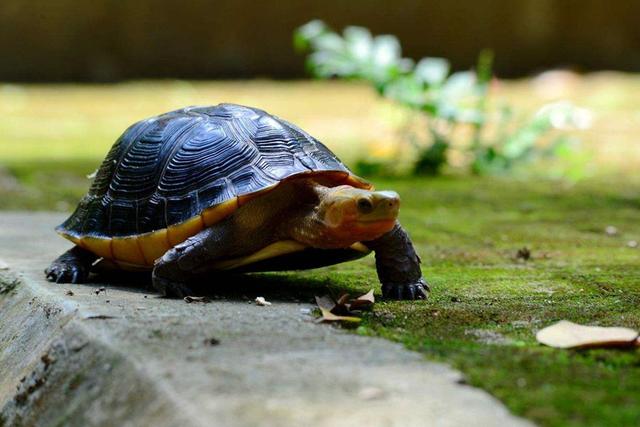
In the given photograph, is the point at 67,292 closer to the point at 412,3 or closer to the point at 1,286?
the point at 1,286

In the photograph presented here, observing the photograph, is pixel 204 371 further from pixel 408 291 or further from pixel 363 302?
pixel 408 291

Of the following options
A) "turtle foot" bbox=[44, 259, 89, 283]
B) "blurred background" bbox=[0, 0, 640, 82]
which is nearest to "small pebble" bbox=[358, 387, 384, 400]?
"turtle foot" bbox=[44, 259, 89, 283]

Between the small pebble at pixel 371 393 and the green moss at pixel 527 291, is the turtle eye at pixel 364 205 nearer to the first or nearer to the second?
the green moss at pixel 527 291

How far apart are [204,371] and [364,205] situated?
93cm

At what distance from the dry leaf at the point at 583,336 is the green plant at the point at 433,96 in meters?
3.95

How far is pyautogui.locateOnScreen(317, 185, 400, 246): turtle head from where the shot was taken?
2.89 metres

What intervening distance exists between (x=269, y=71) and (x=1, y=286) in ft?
32.0

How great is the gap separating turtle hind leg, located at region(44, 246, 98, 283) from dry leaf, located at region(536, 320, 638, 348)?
1.56m

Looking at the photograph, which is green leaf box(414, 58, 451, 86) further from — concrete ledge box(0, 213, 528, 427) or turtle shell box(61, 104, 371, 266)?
concrete ledge box(0, 213, 528, 427)

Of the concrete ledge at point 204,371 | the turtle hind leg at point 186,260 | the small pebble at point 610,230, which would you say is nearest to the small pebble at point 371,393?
the concrete ledge at point 204,371

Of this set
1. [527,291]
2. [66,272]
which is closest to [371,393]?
[527,291]

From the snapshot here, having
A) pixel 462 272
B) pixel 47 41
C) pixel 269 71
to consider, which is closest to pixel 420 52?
pixel 269 71

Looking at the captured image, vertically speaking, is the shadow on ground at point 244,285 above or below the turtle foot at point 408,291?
below

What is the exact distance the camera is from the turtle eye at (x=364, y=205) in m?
2.89
